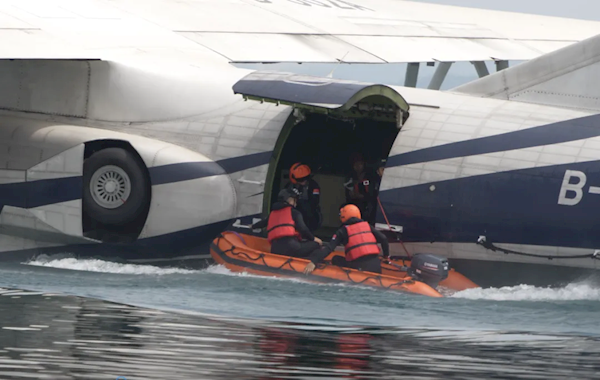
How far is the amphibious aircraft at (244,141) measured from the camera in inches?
596

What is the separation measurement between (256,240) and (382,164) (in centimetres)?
277

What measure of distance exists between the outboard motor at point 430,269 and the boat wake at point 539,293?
34cm

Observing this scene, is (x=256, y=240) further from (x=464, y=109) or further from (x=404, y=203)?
(x=464, y=109)

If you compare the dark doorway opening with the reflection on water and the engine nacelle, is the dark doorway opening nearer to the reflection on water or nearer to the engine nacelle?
the engine nacelle

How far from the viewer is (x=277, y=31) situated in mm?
20859

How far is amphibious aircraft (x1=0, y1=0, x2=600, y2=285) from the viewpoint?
596 inches

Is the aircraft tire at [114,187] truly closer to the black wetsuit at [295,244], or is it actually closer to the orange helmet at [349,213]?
the black wetsuit at [295,244]

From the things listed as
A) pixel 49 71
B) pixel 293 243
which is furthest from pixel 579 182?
pixel 49 71

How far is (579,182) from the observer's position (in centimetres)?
1477

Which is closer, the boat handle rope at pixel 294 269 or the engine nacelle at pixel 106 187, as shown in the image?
the boat handle rope at pixel 294 269

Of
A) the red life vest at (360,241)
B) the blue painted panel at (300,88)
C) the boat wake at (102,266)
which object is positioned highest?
the blue painted panel at (300,88)

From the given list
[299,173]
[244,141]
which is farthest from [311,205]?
[244,141]

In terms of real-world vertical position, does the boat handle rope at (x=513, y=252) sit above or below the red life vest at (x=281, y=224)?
above

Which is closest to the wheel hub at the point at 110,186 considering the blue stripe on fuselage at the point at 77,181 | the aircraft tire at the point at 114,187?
the aircraft tire at the point at 114,187
